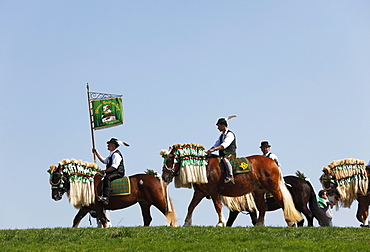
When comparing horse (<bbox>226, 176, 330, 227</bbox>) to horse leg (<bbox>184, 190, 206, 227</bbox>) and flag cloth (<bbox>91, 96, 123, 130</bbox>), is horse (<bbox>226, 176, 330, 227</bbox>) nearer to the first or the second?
horse leg (<bbox>184, 190, 206, 227</bbox>)

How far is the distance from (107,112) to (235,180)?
901cm

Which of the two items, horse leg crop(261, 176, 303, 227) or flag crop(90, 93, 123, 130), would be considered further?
flag crop(90, 93, 123, 130)

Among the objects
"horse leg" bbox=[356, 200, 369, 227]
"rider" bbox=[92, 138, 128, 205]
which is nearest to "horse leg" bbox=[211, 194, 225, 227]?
"rider" bbox=[92, 138, 128, 205]

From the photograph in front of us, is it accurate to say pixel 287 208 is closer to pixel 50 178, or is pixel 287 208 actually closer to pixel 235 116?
pixel 235 116

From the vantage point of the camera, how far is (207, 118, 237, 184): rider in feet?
55.2

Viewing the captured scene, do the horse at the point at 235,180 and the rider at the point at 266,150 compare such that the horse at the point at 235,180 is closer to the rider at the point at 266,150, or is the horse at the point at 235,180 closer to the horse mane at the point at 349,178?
the rider at the point at 266,150

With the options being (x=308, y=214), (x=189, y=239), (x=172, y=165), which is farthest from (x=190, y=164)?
(x=308, y=214)

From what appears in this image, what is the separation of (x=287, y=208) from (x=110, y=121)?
9663 mm

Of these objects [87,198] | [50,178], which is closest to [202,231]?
[87,198]

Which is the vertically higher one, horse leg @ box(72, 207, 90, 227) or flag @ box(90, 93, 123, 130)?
flag @ box(90, 93, 123, 130)

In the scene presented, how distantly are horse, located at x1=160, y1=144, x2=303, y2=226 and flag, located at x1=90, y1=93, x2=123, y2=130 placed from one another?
7250 mm

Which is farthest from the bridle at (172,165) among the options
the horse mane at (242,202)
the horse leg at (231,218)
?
the horse leg at (231,218)

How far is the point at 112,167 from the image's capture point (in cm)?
1753

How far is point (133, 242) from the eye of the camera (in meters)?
13.3
